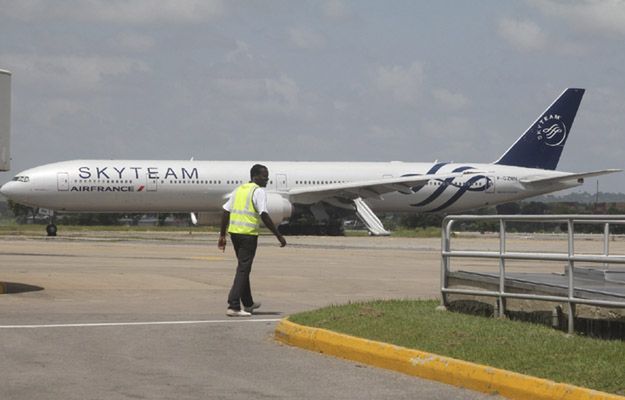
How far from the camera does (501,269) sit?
11523 mm

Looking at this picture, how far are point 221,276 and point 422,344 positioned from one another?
1092 cm

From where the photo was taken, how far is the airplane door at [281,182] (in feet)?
163

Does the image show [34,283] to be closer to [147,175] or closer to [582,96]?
[147,175]

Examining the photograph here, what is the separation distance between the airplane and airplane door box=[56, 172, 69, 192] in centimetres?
4

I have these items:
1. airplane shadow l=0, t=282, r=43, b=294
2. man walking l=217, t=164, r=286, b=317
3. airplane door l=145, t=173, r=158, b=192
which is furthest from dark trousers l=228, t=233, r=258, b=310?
airplane door l=145, t=173, r=158, b=192

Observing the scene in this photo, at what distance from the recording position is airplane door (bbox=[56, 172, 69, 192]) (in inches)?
1781

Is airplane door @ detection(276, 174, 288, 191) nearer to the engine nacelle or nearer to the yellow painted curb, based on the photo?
the engine nacelle

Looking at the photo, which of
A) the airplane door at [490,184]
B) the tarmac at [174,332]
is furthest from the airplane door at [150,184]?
the tarmac at [174,332]

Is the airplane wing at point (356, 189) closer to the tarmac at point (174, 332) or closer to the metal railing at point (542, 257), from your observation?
the tarmac at point (174, 332)

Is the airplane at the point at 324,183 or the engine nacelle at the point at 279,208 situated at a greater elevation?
the airplane at the point at 324,183

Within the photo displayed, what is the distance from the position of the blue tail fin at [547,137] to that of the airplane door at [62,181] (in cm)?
2033

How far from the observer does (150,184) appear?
46.6 meters

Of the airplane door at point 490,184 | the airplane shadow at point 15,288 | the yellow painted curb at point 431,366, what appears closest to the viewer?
the yellow painted curb at point 431,366

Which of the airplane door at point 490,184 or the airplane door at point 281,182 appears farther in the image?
the airplane door at point 490,184
